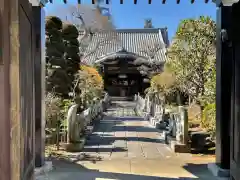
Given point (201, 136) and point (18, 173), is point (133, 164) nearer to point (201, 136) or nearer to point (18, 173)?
point (201, 136)

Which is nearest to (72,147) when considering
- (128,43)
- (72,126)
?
(72,126)

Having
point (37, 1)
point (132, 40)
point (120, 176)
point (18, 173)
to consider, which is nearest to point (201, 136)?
Answer: point (120, 176)

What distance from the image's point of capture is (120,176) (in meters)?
5.01

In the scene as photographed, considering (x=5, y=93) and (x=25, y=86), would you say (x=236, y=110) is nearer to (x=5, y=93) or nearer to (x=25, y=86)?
(x=25, y=86)

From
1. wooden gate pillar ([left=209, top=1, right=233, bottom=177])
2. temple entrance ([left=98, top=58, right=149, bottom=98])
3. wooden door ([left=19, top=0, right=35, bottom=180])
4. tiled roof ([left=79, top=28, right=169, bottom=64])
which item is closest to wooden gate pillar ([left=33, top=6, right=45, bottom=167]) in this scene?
wooden door ([left=19, top=0, right=35, bottom=180])

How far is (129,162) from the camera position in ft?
20.3

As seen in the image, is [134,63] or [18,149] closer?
[18,149]

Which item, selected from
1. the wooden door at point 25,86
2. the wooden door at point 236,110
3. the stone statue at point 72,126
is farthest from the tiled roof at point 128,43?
the wooden door at point 25,86

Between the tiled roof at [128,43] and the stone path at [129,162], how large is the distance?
20726 mm

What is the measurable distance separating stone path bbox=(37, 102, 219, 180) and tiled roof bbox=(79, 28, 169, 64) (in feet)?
68.0

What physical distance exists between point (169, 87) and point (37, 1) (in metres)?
11.0

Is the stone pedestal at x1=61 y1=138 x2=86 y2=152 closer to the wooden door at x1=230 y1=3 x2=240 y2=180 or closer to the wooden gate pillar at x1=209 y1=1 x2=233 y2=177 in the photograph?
the wooden gate pillar at x1=209 y1=1 x2=233 y2=177

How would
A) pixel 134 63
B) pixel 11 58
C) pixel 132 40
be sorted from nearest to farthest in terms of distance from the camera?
pixel 11 58, pixel 134 63, pixel 132 40

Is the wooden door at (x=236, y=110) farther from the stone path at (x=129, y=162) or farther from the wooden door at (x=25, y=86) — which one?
the wooden door at (x=25, y=86)
